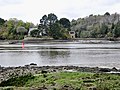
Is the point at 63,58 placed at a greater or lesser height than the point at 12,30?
lesser

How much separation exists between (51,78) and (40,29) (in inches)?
4695

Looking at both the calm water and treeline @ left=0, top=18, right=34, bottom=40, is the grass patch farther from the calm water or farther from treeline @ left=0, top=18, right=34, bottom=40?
treeline @ left=0, top=18, right=34, bottom=40

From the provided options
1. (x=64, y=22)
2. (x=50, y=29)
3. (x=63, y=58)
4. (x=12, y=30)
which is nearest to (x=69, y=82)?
(x=63, y=58)

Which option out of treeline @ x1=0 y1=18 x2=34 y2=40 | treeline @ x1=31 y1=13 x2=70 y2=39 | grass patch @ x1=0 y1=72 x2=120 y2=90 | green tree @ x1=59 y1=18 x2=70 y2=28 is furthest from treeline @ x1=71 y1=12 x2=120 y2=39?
grass patch @ x1=0 y1=72 x2=120 y2=90

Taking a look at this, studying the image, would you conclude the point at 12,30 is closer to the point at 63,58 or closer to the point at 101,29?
the point at 101,29

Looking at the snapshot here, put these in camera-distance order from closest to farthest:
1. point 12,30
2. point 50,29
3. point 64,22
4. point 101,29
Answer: point 50,29 → point 12,30 → point 101,29 → point 64,22

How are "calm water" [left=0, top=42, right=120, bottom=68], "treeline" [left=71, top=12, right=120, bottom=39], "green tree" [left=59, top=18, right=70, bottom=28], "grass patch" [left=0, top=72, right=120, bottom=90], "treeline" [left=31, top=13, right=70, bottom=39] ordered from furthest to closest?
"green tree" [left=59, top=18, right=70, bottom=28] → "treeline" [left=71, top=12, right=120, bottom=39] → "treeline" [left=31, top=13, right=70, bottom=39] → "calm water" [left=0, top=42, right=120, bottom=68] → "grass patch" [left=0, top=72, right=120, bottom=90]

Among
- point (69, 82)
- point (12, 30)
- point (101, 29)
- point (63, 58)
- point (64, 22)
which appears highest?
point (64, 22)

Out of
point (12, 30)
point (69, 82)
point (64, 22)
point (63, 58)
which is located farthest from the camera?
point (64, 22)

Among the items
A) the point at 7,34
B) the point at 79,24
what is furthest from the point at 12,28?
the point at 79,24

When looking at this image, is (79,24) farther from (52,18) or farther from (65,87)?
(65,87)

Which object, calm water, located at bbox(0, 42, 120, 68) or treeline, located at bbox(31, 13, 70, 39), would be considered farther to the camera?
treeline, located at bbox(31, 13, 70, 39)

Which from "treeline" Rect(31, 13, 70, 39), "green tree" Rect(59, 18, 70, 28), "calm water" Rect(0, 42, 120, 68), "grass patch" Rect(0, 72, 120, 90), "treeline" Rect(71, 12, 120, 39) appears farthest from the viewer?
"green tree" Rect(59, 18, 70, 28)

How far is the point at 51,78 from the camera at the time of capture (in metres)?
18.5
